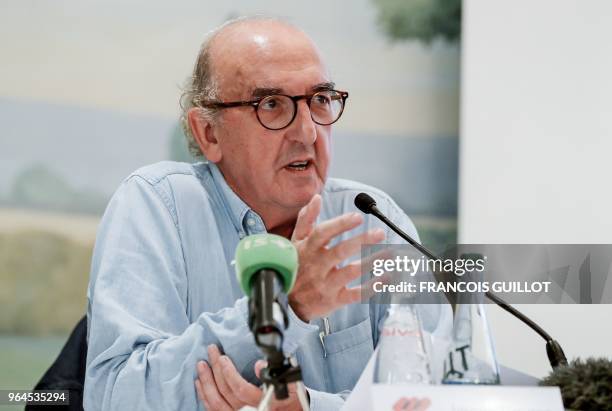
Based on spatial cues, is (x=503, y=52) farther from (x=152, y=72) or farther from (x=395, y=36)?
(x=152, y=72)

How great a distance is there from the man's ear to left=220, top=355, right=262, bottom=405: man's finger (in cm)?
78

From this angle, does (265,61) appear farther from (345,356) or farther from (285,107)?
(345,356)

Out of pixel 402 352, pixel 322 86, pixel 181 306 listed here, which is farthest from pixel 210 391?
pixel 322 86

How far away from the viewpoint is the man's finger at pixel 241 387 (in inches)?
53.5

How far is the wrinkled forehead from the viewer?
1.91 metres

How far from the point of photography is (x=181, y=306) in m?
1.70

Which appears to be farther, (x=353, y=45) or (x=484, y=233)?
(x=353, y=45)

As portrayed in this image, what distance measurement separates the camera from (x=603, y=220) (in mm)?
2943

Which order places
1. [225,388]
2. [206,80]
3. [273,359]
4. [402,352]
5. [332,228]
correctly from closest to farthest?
[273,359]
[402,352]
[332,228]
[225,388]
[206,80]

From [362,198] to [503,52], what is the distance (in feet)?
5.69

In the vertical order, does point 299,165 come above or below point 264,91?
below

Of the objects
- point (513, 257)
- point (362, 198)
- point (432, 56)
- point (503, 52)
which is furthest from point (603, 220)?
point (362, 198)

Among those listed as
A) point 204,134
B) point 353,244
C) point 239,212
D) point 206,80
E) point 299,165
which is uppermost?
point 206,80

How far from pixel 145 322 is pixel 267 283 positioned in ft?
2.31
